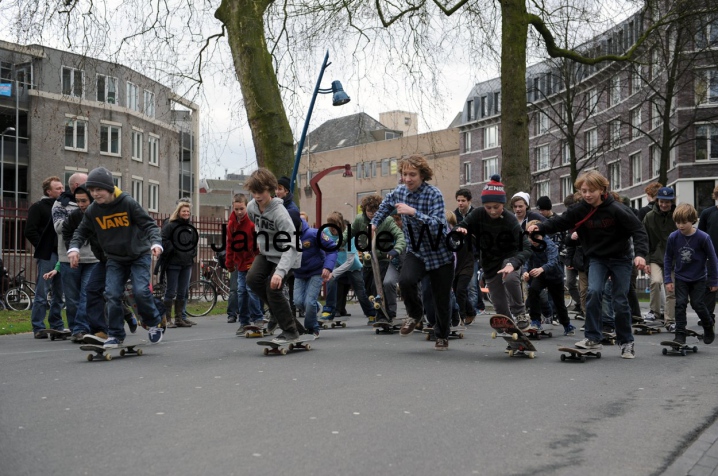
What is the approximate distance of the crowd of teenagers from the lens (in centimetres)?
921

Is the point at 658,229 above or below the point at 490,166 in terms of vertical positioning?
below

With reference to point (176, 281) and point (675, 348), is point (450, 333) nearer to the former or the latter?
point (675, 348)

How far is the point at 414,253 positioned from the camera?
969 cm

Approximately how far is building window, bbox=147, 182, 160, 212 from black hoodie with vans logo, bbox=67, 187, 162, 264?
50.3 metres

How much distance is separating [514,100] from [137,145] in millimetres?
41249

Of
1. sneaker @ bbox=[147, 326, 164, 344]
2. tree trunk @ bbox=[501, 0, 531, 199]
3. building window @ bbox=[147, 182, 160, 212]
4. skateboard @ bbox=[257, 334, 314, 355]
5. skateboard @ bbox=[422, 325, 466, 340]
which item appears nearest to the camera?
skateboard @ bbox=[257, 334, 314, 355]

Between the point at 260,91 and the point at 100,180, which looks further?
the point at 260,91

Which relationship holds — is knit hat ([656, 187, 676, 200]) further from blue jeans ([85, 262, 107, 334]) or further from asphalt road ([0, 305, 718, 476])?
blue jeans ([85, 262, 107, 334])

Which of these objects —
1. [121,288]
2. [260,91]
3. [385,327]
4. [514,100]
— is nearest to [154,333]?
[121,288]

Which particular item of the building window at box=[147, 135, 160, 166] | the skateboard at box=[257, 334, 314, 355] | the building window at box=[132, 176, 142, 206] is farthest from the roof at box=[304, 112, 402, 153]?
the skateboard at box=[257, 334, 314, 355]

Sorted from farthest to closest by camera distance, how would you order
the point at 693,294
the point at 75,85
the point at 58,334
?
the point at 75,85
the point at 58,334
the point at 693,294

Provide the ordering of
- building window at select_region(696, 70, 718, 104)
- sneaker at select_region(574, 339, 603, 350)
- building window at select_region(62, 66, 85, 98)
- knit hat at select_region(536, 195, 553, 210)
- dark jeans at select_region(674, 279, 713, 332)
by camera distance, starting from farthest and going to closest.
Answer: building window at select_region(696, 70, 718, 104) → building window at select_region(62, 66, 85, 98) → knit hat at select_region(536, 195, 553, 210) → dark jeans at select_region(674, 279, 713, 332) → sneaker at select_region(574, 339, 603, 350)

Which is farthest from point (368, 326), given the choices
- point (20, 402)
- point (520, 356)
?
point (20, 402)

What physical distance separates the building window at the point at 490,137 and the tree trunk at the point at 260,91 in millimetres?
61814
